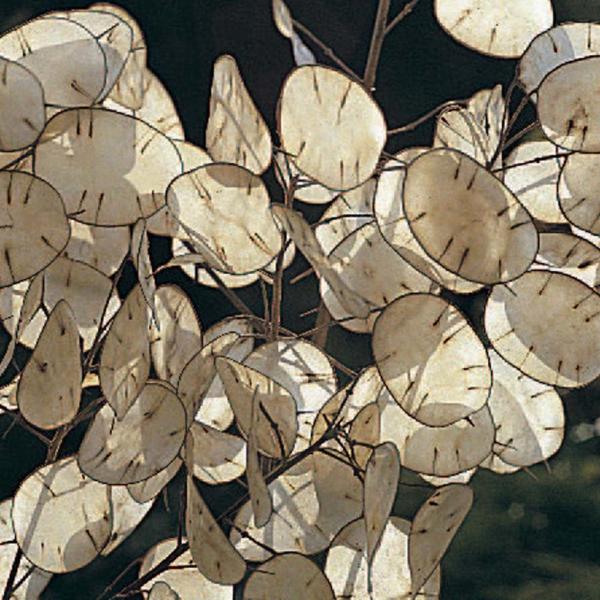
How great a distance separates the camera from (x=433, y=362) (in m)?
0.43

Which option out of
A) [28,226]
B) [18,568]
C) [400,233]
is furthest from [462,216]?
[18,568]

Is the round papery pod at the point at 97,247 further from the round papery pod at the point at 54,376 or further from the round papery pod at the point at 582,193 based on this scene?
the round papery pod at the point at 582,193

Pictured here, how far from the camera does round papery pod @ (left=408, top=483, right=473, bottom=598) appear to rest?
0.44m

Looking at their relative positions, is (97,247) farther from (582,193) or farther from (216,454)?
(582,193)

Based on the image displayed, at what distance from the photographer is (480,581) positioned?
3.66 feet

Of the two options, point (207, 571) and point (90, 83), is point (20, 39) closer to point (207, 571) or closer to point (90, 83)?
point (90, 83)

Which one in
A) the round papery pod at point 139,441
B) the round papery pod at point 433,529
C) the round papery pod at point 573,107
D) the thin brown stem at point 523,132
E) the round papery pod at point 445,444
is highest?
the round papery pod at point 573,107

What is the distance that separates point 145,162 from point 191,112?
2.68ft

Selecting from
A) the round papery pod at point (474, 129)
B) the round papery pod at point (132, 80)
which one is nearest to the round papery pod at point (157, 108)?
the round papery pod at point (132, 80)

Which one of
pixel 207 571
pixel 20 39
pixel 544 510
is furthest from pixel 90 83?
pixel 544 510

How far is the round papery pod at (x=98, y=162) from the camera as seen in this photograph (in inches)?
17.9

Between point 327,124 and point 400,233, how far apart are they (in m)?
0.05

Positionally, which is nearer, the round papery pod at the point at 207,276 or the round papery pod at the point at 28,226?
the round papery pod at the point at 28,226

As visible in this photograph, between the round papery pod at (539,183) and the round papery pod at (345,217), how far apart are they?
0.06m
